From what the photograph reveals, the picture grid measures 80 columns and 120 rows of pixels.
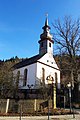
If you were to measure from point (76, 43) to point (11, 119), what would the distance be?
18.7 m

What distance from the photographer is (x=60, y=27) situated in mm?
31500

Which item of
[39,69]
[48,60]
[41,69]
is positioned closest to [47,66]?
[48,60]

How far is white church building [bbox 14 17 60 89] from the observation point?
40.1 meters

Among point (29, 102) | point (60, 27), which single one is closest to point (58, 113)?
point (29, 102)

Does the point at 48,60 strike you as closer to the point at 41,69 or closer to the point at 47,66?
the point at 47,66

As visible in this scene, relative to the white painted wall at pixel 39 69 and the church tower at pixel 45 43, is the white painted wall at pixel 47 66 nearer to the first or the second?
the white painted wall at pixel 39 69

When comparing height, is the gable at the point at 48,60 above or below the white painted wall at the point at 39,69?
above

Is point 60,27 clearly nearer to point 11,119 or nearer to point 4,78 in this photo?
point 4,78

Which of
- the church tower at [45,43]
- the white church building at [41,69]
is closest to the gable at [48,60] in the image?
the white church building at [41,69]

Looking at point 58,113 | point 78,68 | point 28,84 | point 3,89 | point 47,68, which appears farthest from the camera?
point 47,68

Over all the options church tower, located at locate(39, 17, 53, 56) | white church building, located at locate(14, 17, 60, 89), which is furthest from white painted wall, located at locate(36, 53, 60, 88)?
church tower, located at locate(39, 17, 53, 56)

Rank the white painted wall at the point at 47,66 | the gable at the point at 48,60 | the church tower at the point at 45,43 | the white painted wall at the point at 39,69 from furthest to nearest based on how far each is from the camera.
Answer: the church tower at the point at 45,43, the gable at the point at 48,60, the white painted wall at the point at 47,66, the white painted wall at the point at 39,69

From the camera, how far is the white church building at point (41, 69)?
131ft

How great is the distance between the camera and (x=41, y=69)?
41.8 m
